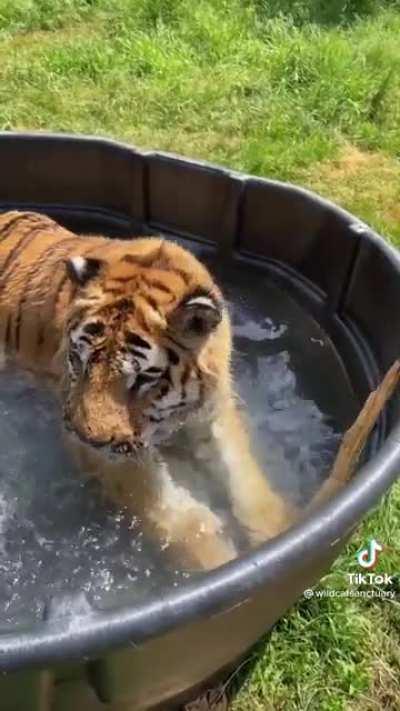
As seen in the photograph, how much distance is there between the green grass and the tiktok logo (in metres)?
1.54

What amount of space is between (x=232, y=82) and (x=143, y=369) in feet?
9.20

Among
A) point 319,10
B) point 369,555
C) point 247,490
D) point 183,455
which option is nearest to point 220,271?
point 183,455

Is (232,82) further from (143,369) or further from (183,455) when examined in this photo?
(143,369)

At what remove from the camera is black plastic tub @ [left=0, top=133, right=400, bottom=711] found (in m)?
1.66

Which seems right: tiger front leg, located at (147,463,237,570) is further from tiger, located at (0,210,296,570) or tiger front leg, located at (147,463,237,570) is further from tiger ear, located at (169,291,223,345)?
tiger ear, located at (169,291,223,345)

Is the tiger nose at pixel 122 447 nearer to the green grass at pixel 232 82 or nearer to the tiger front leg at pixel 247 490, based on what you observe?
the tiger front leg at pixel 247 490

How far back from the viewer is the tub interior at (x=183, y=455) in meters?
2.52

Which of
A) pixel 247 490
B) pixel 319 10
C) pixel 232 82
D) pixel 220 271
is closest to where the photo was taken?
pixel 247 490

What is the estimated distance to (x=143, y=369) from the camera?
7.48ft

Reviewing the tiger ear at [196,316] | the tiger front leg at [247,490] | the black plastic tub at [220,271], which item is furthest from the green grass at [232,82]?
the tiger ear at [196,316]

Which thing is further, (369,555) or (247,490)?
(247,490)

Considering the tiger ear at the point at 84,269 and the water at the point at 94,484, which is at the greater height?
the tiger ear at the point at 84,269

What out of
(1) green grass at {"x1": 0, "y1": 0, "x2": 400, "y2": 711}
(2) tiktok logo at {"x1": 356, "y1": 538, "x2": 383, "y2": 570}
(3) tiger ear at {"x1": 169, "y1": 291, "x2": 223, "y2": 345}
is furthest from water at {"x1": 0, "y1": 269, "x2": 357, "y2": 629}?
(1) green grass at {"x1": 0, "y1": 0, "x2": 400, "y2": 711}

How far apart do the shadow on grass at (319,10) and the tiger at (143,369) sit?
2.90m
